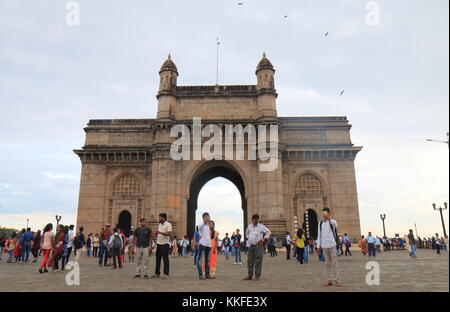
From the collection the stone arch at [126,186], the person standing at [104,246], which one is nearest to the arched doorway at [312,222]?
the stone arch at [126,186]

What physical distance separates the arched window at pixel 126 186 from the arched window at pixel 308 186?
14713mm

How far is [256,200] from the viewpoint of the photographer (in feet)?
94.5

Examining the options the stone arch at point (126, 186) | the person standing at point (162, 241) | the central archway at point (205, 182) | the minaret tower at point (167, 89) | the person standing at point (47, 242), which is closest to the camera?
the person standing at point (162, 241)

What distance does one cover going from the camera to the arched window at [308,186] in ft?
101

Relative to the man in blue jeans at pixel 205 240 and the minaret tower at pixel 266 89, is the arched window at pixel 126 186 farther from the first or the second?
the man in blue jeans at pixel 205 240

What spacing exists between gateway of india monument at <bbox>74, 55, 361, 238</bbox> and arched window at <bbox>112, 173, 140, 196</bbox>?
0.30 ft

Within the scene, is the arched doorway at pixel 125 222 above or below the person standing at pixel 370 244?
above

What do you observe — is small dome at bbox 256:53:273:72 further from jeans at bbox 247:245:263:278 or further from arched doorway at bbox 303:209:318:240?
jeans at bbox 247:245:263:278

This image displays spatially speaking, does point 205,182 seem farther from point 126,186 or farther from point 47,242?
point 47,242

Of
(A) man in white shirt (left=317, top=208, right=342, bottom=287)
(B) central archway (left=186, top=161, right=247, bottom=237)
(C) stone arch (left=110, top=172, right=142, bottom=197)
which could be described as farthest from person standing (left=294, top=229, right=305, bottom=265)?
(C) stone arch (left=110, top=172, right=142, bottom=197)

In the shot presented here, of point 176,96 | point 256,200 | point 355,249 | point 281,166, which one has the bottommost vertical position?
point 355,249
